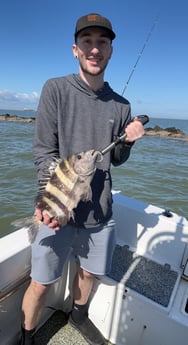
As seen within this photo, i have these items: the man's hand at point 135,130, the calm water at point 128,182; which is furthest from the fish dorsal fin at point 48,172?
the calm water at point 128,182

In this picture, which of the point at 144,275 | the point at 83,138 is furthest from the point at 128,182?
the point at 83,138

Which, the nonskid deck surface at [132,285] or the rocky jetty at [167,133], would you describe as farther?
the rocky jetty at [167,133]

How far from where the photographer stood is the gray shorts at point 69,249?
212 centimetres

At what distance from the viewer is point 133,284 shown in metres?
2.80

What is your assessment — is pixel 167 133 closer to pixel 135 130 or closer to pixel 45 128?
pixel 135 130

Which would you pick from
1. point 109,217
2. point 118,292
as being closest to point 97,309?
→ point 118,292

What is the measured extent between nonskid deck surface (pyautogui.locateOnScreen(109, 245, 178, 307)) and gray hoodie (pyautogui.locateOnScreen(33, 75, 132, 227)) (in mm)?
961

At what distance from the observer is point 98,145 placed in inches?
87.8

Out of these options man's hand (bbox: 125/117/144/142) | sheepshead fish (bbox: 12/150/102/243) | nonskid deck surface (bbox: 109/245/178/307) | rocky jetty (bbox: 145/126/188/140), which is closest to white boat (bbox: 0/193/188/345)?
nonskid deck surface (bbox: 109/245/178/307)

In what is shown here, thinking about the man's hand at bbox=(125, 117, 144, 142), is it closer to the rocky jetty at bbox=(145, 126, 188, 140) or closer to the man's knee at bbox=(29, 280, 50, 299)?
the man's knee at bbox=(29, 280, 50, 299)

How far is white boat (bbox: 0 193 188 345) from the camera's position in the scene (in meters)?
2.33

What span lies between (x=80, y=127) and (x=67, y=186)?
0.58m

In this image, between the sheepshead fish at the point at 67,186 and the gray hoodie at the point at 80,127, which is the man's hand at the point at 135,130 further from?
the sheepshead fish at the point at 67,186

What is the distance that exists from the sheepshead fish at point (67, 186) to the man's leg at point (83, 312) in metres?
1.02
